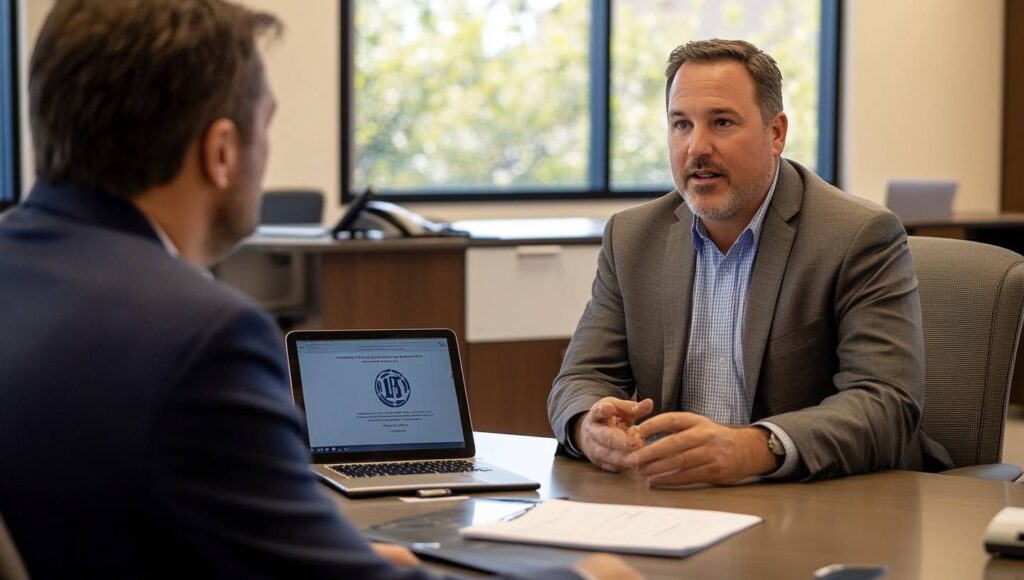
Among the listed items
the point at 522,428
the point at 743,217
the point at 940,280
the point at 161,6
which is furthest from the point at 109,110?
the point at 522,428

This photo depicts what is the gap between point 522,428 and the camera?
4.48 meters

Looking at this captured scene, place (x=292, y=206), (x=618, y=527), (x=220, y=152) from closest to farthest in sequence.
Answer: (x=220, y=152) < (x=618, y=527) < (x=292, y=206)

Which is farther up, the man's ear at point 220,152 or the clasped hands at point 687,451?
the man's ear at point 220,152

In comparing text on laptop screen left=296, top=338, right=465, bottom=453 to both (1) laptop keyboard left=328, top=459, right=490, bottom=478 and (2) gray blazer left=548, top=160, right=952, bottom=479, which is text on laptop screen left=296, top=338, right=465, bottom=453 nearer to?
(1) laptop keyboard left=328, top=459, right=490, bottom=478

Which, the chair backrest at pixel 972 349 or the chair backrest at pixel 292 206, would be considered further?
the chair backrest at pixel 292 206

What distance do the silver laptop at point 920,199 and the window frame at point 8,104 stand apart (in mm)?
4167

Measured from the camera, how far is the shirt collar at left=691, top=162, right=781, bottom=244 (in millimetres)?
2285

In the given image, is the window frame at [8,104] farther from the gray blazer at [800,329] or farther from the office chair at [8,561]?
the office chair at [8,561]

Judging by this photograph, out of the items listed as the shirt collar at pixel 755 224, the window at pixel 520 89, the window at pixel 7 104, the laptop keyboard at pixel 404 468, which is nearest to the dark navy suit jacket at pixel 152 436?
the laptop keyboard at pixel 404 468

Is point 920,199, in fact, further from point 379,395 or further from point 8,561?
point 8,561

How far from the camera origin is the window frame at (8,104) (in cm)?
647

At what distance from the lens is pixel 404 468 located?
186cm

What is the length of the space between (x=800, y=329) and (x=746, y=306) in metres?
0.11

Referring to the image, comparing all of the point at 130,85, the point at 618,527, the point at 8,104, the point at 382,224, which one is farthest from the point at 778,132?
the point at 8,104
